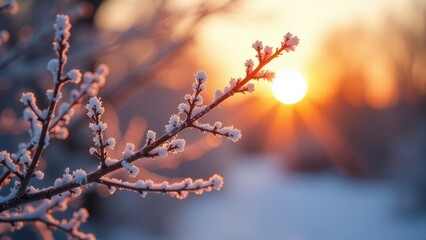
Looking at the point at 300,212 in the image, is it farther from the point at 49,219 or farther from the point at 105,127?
the point at 105,127

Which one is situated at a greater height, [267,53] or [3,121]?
[3,121]

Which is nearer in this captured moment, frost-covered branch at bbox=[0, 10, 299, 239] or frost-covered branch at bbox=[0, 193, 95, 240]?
frost-covered branch at bbox=[0, 10, 299, 239]

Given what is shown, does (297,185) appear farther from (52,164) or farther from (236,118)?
(52,164)

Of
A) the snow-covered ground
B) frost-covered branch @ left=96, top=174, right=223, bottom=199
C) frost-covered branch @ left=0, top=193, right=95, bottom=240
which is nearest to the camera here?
frost-covered branch @ left=96, top=174, right=223, bottom=199

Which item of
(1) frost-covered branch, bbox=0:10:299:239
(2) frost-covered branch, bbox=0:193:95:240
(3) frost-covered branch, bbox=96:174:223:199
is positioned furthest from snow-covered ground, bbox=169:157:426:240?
(1) frost-covered branch, bbox=0:10:299:239

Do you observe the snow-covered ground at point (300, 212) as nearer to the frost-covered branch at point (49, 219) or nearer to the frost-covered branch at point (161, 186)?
the frost-covered branch at point (49, 219)

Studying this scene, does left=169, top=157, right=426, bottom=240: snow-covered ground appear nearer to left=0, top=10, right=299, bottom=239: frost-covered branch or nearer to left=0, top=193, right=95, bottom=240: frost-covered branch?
left=0, top=193, right=95, bottom=240: frost-covered branch

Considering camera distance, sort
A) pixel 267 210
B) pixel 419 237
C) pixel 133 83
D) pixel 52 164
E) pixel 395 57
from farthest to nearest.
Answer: pixel 395 57 → pixel 267 210 → pixel 419 237 → pixel 52 164 → pixel 133 83

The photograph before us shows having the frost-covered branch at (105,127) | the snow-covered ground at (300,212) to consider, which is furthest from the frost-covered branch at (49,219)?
the snow-covered ground at (300,212)

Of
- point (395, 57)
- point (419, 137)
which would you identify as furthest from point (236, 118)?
point (419, 137)
